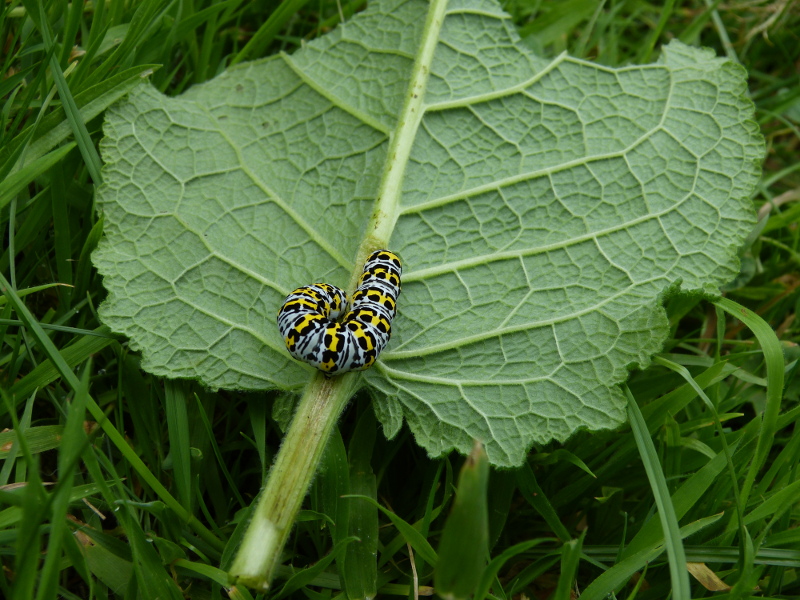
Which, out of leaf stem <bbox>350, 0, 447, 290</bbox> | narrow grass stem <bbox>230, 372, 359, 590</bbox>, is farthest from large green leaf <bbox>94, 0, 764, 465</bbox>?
narrow grass stem <bbox>230, 372, 359, 590</bbox>

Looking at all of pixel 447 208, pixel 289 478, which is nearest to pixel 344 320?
pixel 289 478

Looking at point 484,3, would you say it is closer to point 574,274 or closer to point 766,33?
point 574,274

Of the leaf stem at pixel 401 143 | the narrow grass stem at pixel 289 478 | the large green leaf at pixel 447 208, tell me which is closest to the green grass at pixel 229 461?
the narrow grass stem at pixel 289 478

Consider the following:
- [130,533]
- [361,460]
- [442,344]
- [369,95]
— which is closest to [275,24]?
[369,95]

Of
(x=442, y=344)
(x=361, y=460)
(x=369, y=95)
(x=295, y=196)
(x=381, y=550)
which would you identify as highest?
(x=369, y=95)

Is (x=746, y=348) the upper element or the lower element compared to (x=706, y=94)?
lower

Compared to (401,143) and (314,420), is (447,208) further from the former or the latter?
(314,420)
